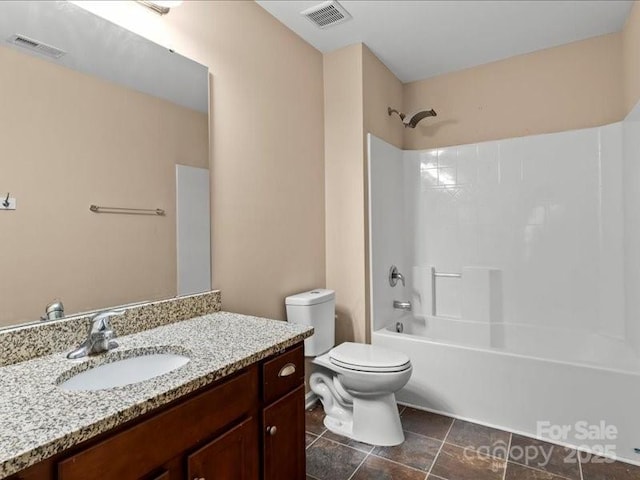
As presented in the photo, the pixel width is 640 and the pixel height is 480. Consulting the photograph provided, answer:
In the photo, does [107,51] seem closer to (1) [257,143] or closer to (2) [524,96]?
(1) [257,143]

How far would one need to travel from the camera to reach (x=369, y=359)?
2004mm

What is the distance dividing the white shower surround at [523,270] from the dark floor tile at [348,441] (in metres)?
0.59

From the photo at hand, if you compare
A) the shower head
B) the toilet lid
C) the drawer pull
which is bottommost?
the toilet lid

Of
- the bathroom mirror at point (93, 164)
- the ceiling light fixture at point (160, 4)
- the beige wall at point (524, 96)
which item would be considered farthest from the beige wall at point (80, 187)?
the beige wall at point (524, 96)

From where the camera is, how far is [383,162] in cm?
279

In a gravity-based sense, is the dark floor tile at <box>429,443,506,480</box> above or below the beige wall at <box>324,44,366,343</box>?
below

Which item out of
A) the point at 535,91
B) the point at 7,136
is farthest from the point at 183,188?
the point at 535,91

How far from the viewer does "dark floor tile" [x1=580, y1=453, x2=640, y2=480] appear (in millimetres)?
1711

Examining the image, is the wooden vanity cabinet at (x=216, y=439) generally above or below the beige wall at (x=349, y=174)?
below

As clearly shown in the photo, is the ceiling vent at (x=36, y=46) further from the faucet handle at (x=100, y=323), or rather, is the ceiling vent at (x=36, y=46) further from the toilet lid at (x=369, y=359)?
the toilet lid at (x=369, y=359)

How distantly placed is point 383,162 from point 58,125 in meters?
2.10

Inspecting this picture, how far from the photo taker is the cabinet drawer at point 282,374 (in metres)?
1.24

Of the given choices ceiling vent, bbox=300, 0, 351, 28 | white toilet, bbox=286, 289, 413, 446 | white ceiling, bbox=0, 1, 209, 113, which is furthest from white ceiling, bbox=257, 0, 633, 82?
white toilet, bbox=286, 289, 413, 446

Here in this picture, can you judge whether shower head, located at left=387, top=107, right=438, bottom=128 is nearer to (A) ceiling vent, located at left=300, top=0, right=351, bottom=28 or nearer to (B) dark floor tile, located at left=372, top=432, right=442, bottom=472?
(A) ceiling vent, located at left=300, top=0, right=351, bottom=28
